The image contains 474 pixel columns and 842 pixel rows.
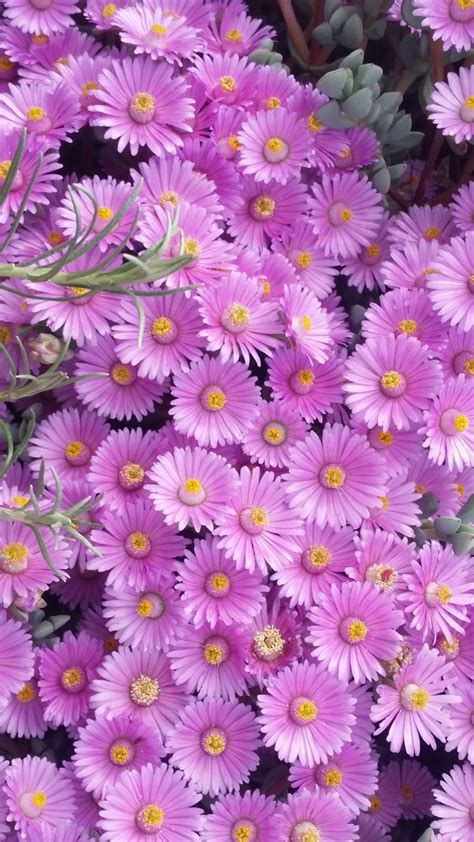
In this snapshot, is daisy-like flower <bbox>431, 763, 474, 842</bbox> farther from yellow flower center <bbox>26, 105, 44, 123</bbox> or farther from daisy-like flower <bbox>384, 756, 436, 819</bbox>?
yellow flower center <bbox>26, 105, 44, 123</bbox>

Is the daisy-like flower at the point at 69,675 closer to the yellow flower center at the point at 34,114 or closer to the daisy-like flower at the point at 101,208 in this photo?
the daisy-like flower at the point at 101,208

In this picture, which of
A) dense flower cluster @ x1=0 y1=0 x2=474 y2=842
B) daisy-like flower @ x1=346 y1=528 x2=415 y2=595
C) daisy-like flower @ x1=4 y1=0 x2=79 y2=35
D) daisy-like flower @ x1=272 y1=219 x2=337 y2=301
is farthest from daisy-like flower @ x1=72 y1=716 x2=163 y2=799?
daisy-like flower @ x1=4 y1=0 x2=79 y2=35

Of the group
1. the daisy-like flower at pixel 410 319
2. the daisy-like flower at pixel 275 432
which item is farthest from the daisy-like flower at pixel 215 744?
the daisy-like flower at pixel 410 319

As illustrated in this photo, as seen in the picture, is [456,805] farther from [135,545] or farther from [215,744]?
[135,545]

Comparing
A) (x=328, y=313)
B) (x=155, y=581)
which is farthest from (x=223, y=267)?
(x=155, y=581)

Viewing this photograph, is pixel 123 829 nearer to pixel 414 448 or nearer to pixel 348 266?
pixel 414 448

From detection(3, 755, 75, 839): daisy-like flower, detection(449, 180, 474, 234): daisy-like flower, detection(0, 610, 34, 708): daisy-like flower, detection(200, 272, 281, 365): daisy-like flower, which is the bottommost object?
detection(3, 755, 75, 839): daisy-like flower

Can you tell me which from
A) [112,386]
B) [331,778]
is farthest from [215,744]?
[112,386]
